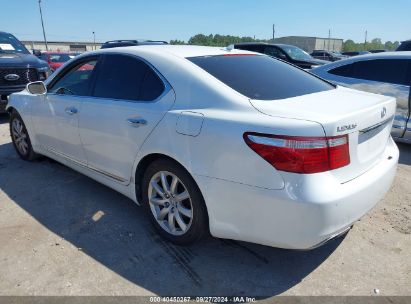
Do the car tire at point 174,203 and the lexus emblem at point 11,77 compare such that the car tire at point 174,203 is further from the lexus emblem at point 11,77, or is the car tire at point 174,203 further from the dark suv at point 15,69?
the lexus emblem at point 11,77

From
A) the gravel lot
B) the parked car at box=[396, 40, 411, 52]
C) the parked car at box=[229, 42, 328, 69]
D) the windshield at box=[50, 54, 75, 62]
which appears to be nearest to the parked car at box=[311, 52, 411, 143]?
the gravel lot

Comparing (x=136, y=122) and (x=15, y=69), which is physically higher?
(x=15, y=69)

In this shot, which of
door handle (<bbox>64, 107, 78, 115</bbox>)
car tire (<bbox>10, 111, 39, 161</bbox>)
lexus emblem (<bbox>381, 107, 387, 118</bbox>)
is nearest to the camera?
lexus emblem (<bbox>381, 107, 387, 118</bbox>)


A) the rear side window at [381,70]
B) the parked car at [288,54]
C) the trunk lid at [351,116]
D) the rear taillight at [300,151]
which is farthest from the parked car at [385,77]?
the parked car at [288,54]

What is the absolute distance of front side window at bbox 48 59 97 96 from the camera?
3859mm

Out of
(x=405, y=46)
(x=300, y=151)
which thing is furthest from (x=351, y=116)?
(x=405, y=46)

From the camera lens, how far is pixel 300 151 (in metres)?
2.26

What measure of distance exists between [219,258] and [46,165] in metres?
3.19

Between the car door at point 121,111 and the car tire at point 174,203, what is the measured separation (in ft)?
0.94

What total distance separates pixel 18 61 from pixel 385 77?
722cm

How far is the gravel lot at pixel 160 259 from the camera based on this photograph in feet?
8.71

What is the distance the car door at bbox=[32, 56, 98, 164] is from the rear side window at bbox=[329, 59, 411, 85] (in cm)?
436

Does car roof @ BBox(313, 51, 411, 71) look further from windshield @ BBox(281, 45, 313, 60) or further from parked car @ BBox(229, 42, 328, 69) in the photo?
windshield @ BBox(281, 45, 313, 60)

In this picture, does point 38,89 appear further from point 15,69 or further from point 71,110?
point 15,69
